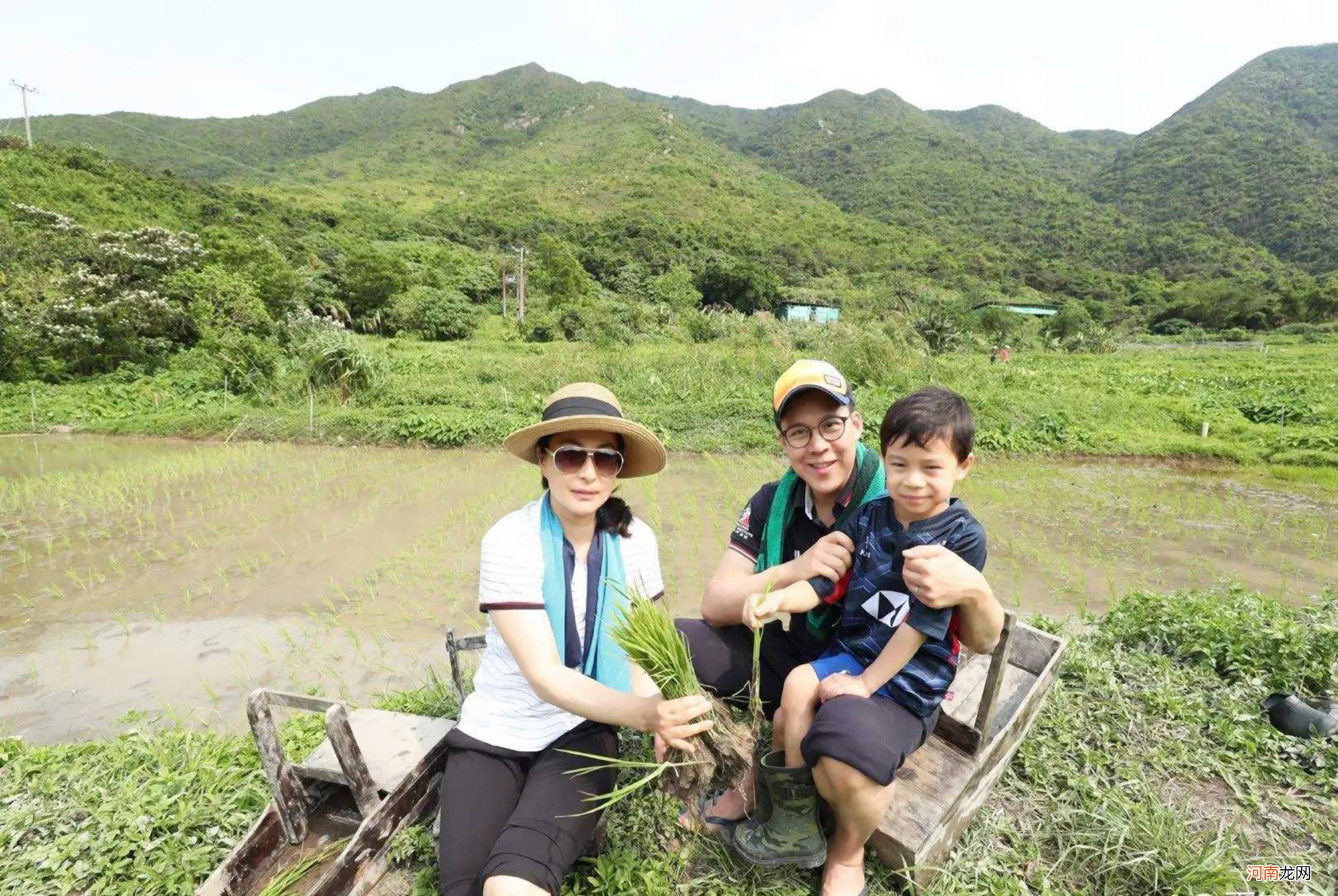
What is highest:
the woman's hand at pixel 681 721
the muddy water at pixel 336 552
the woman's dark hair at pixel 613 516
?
the woman's dark hair at pixel 613 516

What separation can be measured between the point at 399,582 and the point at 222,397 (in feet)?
35.4

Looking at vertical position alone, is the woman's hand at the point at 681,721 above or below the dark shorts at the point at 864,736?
above

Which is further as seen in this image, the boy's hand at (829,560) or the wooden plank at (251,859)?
the boy's hand at (829,560)

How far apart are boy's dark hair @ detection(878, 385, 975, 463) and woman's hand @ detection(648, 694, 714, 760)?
90cm

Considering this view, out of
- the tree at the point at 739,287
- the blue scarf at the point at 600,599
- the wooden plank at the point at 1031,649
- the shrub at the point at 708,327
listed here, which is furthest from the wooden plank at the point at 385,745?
the tree at the point at 739,287

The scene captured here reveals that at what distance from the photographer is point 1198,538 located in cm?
607

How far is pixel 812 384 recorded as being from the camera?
195 cm

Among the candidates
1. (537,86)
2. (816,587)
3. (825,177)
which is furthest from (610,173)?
(816,587)

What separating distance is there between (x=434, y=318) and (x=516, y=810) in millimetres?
26599

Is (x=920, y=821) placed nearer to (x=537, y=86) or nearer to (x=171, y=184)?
(x=171, y=184)

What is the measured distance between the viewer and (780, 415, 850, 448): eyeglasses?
6.52ft

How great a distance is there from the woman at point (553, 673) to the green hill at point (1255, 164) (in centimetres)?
7554

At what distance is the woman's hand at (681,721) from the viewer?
1435mm

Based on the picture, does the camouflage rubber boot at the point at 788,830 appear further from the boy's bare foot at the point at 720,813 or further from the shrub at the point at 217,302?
the shrub at the point at 217,302
